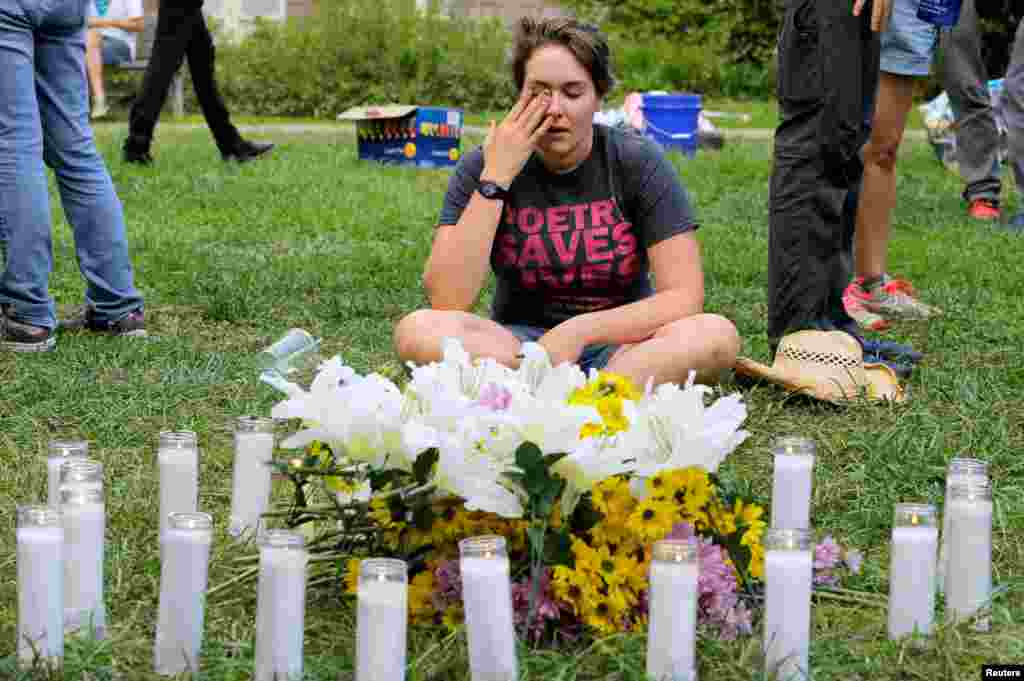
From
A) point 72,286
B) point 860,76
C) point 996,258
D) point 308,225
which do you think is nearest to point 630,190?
point 860,76

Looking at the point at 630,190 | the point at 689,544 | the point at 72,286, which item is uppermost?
the point at 630,190

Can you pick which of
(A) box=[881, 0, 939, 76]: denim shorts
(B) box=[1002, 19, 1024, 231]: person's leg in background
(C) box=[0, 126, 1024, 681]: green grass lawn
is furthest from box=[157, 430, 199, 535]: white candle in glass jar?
(B) box=[1002, 19, 1024, 231]: person's leg in background

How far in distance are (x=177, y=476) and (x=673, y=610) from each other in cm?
109

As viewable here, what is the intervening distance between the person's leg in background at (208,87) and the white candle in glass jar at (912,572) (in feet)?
25.1

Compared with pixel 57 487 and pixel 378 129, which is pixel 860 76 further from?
pixel 378 129

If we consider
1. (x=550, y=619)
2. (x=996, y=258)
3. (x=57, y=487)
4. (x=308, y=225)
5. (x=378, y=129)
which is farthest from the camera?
(x=378, y=129)

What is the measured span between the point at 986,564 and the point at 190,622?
4.40ft

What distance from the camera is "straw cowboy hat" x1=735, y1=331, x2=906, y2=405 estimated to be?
14.7 feet

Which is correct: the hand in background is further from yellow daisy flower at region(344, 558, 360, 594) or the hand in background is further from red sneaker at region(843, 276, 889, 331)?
red sneaker at region(843, 276, 889, 331)

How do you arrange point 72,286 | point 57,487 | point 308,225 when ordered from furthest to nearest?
1. point 308,225
2. point 72,286
3. point 57,487

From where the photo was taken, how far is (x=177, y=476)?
3.05 meters

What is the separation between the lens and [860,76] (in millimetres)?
4586

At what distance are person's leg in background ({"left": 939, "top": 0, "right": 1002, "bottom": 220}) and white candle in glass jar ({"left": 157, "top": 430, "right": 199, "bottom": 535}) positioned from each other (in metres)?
6.03

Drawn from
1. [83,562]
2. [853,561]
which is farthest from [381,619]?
[853,561]
